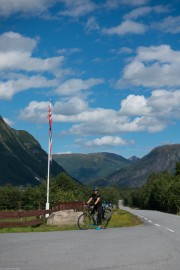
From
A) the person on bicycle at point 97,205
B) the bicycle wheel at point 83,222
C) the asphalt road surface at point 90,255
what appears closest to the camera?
the asphalt road surface at point 90,255

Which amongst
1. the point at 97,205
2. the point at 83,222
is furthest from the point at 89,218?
the point at 97,205

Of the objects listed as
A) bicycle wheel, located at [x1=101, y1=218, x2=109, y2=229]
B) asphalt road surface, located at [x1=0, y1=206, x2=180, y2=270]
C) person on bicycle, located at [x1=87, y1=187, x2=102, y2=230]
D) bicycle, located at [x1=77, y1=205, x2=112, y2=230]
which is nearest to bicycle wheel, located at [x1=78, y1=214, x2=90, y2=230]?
bicycle, located at [x1=77, y1=205, x2=112, y2=230]

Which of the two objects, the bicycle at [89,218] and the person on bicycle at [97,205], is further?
the person on bicycle at [97,205]

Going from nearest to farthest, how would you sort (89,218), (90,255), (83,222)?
1. (90,255)
2. (83,222)
3. (89,218)

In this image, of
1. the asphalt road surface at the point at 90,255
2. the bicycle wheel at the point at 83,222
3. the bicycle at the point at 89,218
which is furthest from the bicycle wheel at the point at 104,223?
the asphalt road surface at the point at 90,255

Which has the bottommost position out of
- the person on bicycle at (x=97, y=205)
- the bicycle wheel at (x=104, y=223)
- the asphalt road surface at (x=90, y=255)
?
the asphalt road surface at (x=90, y=255)

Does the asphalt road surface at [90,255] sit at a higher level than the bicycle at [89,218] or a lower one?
lower

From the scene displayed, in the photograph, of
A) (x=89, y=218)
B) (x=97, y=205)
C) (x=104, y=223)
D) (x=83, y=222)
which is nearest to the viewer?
(x=83, y=222)

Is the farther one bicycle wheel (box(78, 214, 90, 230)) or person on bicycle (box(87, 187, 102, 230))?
person on bicycle (box(87, 187, 102, 230))

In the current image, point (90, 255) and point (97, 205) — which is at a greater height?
point (97, 205)

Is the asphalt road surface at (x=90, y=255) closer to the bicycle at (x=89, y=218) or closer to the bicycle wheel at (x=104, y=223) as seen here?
the bicycle at (x=89, y=218)

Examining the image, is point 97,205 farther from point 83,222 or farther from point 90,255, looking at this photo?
point 90,255

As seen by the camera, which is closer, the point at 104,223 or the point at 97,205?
the point at 97,205

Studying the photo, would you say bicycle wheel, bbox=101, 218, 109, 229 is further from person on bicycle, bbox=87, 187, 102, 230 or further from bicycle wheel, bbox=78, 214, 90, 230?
bicycle wheel, bbox=78, 214, 90, 230
